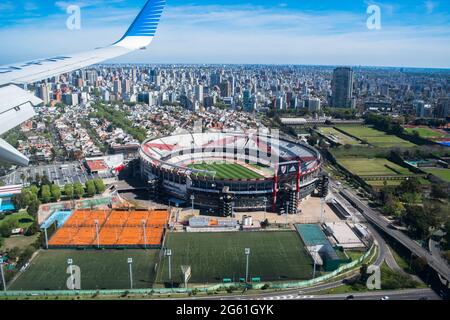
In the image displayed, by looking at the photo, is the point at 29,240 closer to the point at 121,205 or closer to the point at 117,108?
the point at 121,205

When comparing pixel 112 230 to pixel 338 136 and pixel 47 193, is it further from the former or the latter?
pixel 338 136

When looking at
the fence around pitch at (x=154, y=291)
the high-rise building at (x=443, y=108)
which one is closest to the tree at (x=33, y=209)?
the fence around pitch at (x=154, y=291)

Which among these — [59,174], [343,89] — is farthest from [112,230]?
[343,89]

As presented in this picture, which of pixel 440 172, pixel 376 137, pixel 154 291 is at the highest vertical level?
pixel 376 137

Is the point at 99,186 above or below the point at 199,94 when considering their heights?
below

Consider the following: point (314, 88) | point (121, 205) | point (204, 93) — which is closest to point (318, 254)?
point (121, 205)

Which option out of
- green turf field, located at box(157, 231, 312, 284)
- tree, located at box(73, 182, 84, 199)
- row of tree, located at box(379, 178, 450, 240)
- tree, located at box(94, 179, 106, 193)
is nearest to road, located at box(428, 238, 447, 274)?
row of tree, located at box(379, 178, 450, 240)

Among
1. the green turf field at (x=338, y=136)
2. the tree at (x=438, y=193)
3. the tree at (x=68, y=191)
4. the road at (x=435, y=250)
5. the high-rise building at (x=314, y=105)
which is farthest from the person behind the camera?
the high-rise building at (x=314, y=105)

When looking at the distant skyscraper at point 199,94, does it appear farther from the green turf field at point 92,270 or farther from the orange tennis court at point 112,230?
the green turf field at point 92,270
